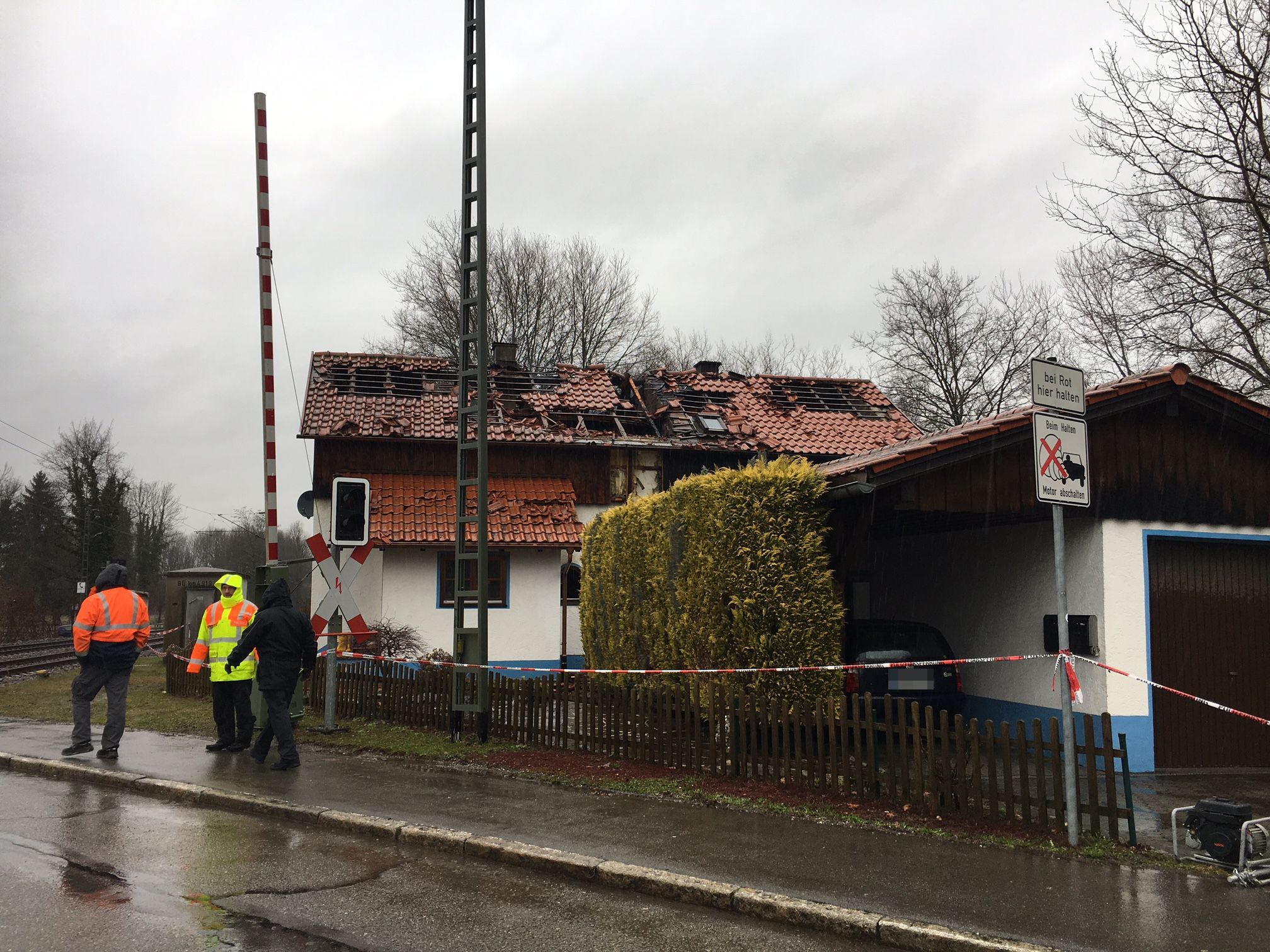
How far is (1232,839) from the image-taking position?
251 inches

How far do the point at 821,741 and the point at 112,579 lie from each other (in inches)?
311

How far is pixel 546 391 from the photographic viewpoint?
2536 cm

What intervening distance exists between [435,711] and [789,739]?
5147 mm

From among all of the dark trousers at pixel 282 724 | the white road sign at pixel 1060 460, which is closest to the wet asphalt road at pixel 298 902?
the dark trousers at pixel 282 724

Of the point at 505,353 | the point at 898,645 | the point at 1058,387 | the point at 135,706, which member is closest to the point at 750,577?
the point at 898,645

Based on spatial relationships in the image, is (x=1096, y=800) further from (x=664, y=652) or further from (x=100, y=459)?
(x=100, y=459)

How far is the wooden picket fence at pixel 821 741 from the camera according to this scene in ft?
24.0

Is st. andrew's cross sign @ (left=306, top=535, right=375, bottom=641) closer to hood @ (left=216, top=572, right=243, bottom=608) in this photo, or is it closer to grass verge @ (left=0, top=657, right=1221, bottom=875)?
hood @ (left=216, top=572, right=243, bottom=608)

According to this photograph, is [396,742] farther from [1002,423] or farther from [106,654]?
[1002,423]

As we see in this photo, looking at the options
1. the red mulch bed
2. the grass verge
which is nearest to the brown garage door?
the red mulch bed

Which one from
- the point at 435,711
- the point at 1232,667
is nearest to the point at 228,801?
the point at 435,711

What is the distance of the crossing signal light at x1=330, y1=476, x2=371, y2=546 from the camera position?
11.6 m

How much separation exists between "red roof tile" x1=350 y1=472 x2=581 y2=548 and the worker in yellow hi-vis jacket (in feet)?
27.4

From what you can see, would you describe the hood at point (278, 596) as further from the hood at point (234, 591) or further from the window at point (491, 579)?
the window at point (491, 579)
